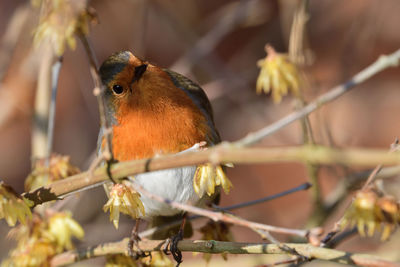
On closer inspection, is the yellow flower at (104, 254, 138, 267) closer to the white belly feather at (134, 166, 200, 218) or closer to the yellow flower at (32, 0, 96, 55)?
the white belly feather at (134, 166, 200, 218)

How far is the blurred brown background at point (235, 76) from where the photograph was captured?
3.33 metres

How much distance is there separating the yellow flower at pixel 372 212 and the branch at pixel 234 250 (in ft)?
0.26

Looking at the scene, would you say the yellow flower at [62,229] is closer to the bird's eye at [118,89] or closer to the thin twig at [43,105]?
the bird's eye at [118,89]

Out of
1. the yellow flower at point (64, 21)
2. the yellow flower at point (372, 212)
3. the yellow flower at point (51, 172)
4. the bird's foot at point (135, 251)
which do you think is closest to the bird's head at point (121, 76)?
the yellow flower at point (51, 172)

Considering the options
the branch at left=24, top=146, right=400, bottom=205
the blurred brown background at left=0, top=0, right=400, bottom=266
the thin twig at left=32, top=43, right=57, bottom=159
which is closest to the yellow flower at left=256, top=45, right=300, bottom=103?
the branch at left=24, top=146, right=400, bottom=205

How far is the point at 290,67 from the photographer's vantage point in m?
1.83

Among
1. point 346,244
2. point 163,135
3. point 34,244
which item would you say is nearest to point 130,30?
point 346,244

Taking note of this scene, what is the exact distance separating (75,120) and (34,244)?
279 cm

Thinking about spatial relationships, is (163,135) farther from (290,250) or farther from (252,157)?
(252,157)

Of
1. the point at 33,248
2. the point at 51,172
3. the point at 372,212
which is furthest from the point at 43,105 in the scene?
the point at 372,212

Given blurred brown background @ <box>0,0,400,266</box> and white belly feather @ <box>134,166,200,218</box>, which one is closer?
white belly feather @ <box>134,166,200,218</box>

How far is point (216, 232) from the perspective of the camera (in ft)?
6.17

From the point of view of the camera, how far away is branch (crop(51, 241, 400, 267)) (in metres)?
1.31

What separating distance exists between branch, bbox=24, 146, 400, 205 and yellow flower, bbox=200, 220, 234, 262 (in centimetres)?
65
